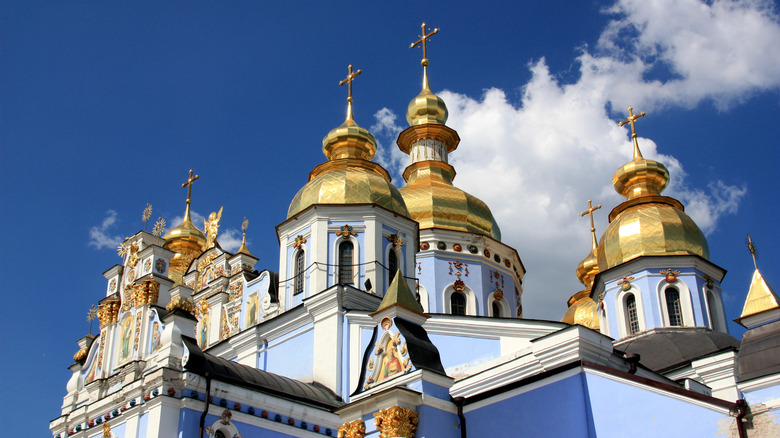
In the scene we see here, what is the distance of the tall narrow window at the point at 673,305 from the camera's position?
2006 centimetres

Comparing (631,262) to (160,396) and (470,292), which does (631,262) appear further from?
(160,396)

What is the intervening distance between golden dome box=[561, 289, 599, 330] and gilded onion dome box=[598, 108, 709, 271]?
3883 mm

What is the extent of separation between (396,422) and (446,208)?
513 inches

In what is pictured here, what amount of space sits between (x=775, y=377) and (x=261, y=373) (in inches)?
298

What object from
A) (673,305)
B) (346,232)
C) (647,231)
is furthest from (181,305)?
(673,305)

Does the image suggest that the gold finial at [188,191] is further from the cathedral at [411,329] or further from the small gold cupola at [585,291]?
the small gold cupola at [585,291]

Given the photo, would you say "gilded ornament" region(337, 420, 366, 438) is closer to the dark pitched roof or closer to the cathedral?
the cathedral

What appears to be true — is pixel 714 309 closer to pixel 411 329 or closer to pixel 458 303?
pixel 458 303

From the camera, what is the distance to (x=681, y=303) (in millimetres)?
20078

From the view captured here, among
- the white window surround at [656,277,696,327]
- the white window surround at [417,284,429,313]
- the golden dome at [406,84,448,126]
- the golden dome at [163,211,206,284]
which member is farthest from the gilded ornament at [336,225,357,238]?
the golden dome at [406,84,448,126]

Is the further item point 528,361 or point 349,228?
point 349,228

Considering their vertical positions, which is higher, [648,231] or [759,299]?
[648,231]

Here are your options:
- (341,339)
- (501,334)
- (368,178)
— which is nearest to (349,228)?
(368,178)

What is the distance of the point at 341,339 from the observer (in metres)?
15.0
